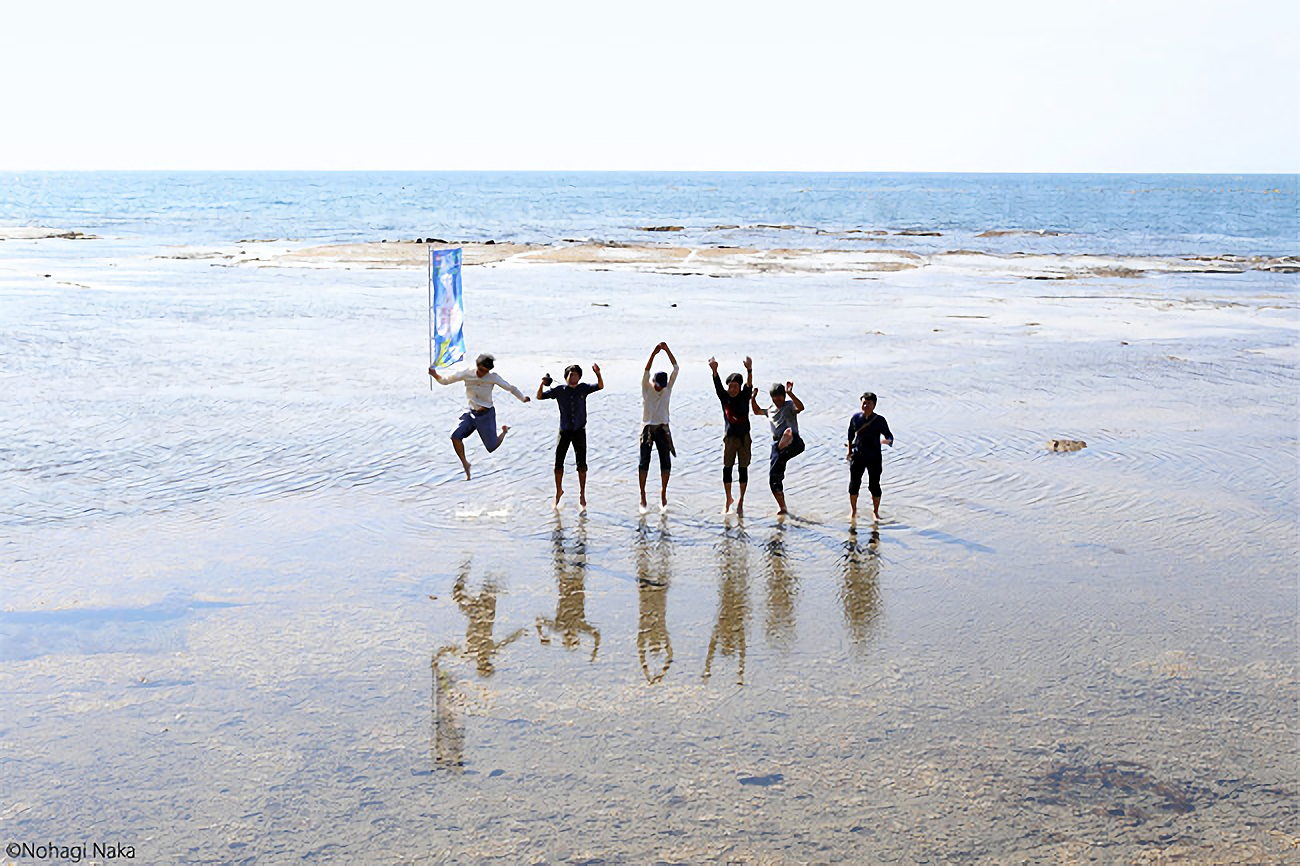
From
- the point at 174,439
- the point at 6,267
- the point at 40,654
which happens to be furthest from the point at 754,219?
the point at 40,654

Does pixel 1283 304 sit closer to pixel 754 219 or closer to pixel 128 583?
pixel 128 583

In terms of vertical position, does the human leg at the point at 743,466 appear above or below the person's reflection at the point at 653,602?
above

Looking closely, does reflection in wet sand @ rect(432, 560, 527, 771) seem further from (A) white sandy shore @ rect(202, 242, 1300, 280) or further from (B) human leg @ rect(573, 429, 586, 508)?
(A) white sandy shore @ rect(202, 242, 1300, 280)

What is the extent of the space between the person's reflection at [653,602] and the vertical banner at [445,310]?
3.44 meters

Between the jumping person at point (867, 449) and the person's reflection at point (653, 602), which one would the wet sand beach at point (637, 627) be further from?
the jumping person at point (867, 449)

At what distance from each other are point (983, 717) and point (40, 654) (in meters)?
6.12

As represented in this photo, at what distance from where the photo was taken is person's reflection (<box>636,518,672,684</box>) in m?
8.32

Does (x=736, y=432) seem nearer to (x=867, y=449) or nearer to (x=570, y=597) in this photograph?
(x=867, y=449)

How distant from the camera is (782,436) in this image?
1204 cm

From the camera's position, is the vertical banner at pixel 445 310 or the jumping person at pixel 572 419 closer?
the jumping person at pixel 572 419

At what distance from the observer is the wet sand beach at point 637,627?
6.34 m

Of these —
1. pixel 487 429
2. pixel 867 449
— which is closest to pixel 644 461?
pixel 487 429

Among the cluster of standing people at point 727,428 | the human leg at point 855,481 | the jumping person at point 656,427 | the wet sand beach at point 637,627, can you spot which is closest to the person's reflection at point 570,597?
the wet sand beach at point 637,627

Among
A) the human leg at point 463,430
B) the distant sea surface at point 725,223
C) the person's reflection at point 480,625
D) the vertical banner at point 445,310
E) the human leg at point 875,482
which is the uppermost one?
the distant sea surface at point 725,223
